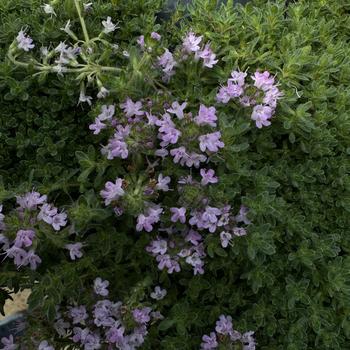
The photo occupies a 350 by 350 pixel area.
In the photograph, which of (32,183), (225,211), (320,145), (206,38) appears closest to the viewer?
(225,211)

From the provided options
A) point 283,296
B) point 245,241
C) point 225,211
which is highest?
point 225,211

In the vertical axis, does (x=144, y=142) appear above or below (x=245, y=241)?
above

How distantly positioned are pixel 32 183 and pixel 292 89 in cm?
90

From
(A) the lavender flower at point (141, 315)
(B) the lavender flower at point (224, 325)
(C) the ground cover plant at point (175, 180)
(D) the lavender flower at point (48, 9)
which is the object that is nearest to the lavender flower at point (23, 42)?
(C) the ground cover plant at point (175, 180)

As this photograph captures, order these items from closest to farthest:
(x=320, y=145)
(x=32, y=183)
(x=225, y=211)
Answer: (x=225, y=211) → (x=32, y=183) → (x=320, y=145)

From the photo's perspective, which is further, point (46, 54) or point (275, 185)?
point (46, 54)

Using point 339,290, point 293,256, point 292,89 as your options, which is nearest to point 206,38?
point 292,89

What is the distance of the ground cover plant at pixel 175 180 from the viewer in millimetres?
1655

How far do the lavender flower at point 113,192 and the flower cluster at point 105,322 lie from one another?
1.00 feet

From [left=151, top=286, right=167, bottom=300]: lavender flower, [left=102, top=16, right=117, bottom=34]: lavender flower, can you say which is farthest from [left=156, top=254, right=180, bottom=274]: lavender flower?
[left=102, top=16, right=117, bottom=34]: lavender flower

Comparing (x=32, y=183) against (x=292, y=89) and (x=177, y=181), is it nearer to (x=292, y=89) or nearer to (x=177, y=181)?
(x=177, y=181)

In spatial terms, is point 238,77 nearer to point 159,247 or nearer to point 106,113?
point 106,113

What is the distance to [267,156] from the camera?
1911 millimetres

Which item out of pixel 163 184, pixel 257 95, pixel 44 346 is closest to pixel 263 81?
pixel 257 95
